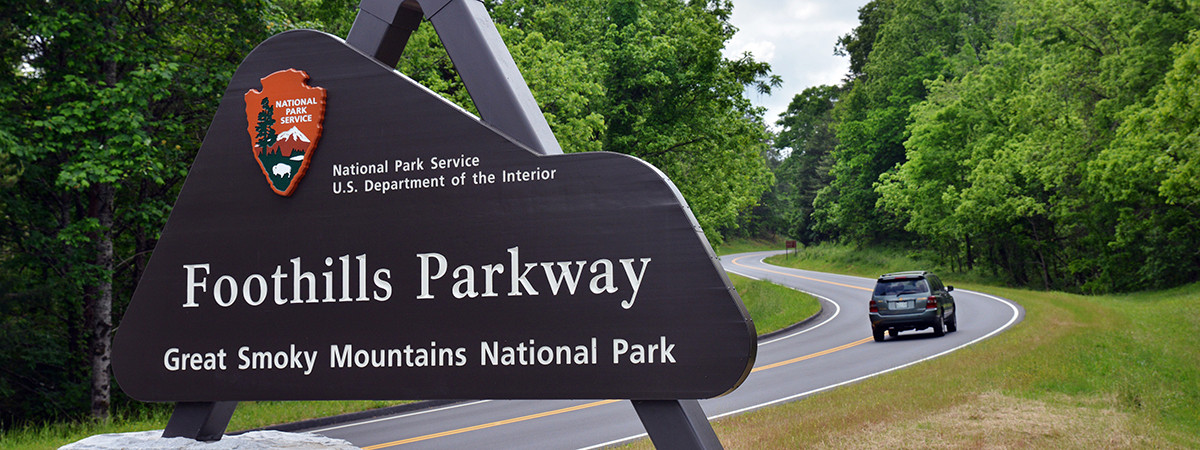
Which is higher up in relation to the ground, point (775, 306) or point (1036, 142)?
point (1036, 142)

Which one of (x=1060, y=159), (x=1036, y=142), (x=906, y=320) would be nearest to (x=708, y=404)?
(x=906, y=320)

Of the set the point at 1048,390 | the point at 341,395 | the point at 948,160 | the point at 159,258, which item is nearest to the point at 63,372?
the point at 159,258

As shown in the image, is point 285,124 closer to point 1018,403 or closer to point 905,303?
point 1018,403

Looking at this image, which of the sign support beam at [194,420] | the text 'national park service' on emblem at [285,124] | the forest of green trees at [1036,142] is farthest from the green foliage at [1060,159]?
the sign support beam at [194,420]

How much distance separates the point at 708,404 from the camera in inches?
512

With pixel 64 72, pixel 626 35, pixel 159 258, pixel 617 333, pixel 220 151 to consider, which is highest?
pixel 626 35

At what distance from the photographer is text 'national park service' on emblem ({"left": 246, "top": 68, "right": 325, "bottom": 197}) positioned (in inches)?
184

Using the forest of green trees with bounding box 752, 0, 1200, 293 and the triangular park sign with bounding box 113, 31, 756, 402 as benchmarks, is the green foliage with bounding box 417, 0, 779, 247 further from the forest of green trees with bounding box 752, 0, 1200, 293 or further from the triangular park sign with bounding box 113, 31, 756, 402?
the triangular park sign with bounding box 113, 31, 756, 402

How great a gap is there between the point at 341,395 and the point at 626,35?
22.3 m

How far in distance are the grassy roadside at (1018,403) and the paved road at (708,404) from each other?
124 cm

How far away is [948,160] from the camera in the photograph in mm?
45844

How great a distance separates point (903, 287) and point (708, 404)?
30.6 feet

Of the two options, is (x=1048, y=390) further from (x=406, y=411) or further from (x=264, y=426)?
(x=264, y=426)

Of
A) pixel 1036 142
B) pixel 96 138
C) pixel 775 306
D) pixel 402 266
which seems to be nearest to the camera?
pixel 402 266
